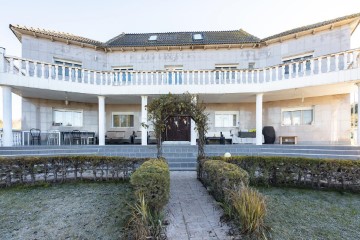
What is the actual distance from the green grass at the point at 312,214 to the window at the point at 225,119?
8832mm

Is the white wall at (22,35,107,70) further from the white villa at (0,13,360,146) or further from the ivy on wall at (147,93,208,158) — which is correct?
the ivy on wall at (147,93,208,158)

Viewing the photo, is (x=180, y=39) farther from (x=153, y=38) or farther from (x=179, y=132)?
(x=179, y=132)

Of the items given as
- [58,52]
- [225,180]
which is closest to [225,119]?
[225,180]

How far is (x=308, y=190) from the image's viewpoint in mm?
5715

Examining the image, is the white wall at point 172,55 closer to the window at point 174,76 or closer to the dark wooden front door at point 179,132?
the window at point 174,76

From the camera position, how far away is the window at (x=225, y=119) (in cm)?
1436

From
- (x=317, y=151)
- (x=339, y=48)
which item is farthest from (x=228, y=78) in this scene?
(x=339, y=48)

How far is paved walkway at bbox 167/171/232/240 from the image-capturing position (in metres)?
3.30

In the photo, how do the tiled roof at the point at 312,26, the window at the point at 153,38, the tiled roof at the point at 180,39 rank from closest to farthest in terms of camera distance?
the tiled roof at the point at 312,26 → the tiled roof at the point at 180,39 → the window at the point at 153,38

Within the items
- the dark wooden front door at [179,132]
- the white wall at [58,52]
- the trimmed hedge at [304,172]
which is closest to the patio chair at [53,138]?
the white wall at [58,52]

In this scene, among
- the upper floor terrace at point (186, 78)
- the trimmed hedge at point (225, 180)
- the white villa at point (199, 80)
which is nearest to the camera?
the trimmed hedge at point (225, 180)

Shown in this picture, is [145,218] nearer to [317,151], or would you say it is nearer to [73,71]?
A: [317,151]

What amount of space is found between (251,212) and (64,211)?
395cm

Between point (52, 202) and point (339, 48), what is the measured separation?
15663 mm
